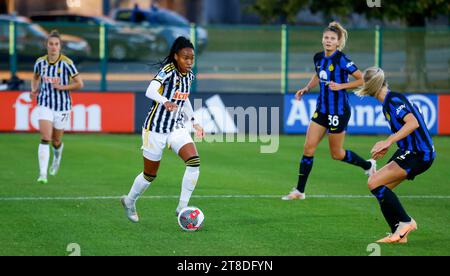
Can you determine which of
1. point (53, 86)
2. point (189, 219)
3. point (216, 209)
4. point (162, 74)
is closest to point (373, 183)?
point (189, 219)

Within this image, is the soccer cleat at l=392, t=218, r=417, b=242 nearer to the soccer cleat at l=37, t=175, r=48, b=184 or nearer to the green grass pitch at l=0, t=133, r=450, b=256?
the green grass pitch at l=0, t=133, r=450, b=256

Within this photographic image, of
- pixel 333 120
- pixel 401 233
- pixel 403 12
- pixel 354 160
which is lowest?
pixel 354 160

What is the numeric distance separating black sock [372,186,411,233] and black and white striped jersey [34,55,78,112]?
21.9 feet

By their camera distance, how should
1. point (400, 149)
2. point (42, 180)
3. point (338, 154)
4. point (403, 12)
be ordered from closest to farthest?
point (400, 149) → point (338, 154) → point (42, 180) → point (403, 12)

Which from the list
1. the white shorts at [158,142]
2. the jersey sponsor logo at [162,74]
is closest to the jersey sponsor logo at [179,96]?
the jersey sponsor logo at [162,74]

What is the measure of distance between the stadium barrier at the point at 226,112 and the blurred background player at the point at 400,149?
1268 centimetres

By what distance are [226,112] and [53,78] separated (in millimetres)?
8415

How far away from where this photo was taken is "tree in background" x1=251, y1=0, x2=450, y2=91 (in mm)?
25031

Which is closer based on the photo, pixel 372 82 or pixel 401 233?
pixel 372 82

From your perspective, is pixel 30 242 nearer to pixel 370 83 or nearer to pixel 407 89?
pixel 370 83

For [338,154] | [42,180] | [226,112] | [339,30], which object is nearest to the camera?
[339,30]

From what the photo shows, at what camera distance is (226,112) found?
23.1 meters

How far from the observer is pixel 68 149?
19.7 m

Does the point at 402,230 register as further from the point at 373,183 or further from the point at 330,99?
the point at 330,99
